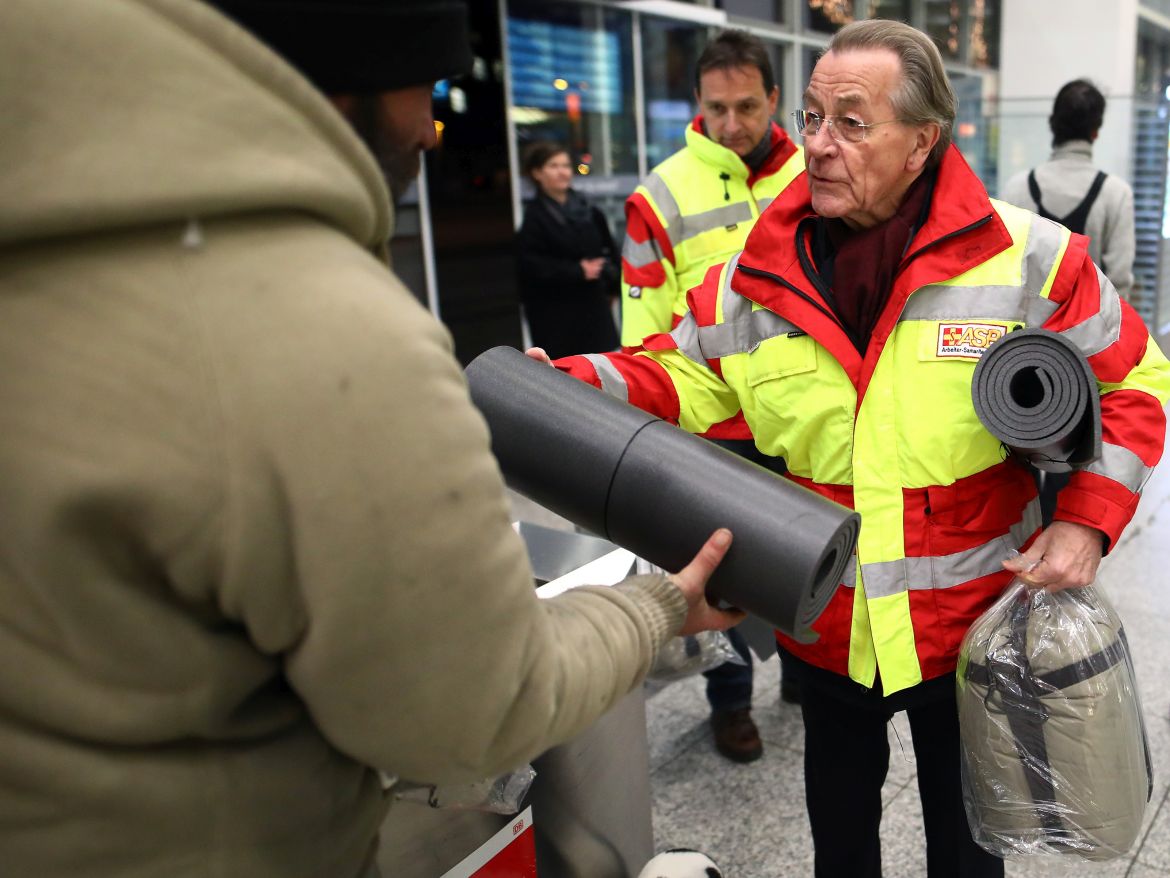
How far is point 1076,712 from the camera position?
4.92ft

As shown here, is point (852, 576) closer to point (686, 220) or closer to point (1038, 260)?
point (1038, 260)

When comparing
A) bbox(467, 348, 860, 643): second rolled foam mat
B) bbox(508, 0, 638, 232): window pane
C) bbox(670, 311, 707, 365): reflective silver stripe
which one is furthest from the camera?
bbox(508, 0, 638, 232): window pane

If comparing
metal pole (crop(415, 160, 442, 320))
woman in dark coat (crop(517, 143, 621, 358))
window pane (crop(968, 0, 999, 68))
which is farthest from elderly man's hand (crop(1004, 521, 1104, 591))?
window pane (crop(968, 0, 999, 68))

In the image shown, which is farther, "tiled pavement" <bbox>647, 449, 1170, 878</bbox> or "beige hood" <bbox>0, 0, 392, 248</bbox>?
"tiled pavement" <bbox>647, 449, 1170, 878</bbox>

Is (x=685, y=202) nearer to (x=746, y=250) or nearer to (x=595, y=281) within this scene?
(x=746, y=250)

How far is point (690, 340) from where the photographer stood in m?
1.77

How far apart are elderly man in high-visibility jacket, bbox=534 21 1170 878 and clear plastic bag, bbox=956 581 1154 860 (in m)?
0.06

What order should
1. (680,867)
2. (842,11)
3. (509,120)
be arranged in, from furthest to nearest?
(842,11) < (509,120) < (680,867)

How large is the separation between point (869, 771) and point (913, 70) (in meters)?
1.19

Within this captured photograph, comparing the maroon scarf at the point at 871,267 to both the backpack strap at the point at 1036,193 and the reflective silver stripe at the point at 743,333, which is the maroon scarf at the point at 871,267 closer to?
the reflective silver stripe at the point at 743,333

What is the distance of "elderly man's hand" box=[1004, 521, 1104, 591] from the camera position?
1515mm

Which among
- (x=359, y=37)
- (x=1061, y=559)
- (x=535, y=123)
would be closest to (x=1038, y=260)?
(x=1061, y=559)

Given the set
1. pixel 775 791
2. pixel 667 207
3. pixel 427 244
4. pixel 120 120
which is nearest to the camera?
pixel 120 120

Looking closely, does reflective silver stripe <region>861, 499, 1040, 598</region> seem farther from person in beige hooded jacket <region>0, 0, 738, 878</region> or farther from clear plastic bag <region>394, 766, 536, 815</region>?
person in beige hooded jacket <region>0, 0, 738, 878</region>
